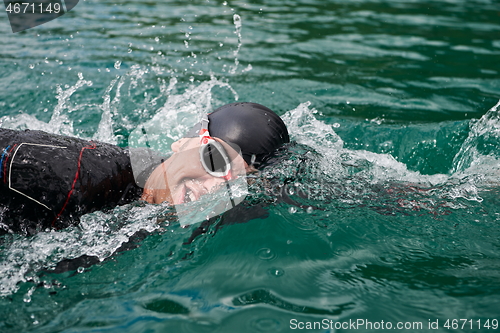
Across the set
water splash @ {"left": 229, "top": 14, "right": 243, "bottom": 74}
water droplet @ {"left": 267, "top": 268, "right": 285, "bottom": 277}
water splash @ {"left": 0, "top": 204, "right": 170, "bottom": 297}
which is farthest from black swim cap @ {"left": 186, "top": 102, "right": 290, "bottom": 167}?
water splash @ {"left": 229, "top": 14, "right": 243, "bottom": 74}

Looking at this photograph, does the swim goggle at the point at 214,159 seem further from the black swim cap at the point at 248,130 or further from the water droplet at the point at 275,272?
the water droplet at the point at 275,272

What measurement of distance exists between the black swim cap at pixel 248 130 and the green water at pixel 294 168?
21 centimetres

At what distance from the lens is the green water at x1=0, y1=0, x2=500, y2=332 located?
2.67 meters

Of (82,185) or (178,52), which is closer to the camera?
(82,185)

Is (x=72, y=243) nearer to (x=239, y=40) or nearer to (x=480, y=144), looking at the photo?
(x=480, y=144)

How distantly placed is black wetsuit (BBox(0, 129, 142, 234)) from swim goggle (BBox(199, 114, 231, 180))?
710mm

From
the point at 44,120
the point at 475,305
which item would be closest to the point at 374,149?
the point at 475,305

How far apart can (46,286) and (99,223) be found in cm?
59

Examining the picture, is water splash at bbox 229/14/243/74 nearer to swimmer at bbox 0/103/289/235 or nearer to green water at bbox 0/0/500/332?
green water at bbox 0/0/500/332

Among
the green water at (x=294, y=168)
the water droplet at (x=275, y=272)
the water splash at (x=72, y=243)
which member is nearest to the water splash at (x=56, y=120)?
the green water at (x=294, y=168)

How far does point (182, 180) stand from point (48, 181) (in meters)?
0.97

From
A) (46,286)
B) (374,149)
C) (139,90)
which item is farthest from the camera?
(139,90)

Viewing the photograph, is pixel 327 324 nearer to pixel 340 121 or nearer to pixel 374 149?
pixel 374 149

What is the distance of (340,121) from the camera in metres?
5.84
